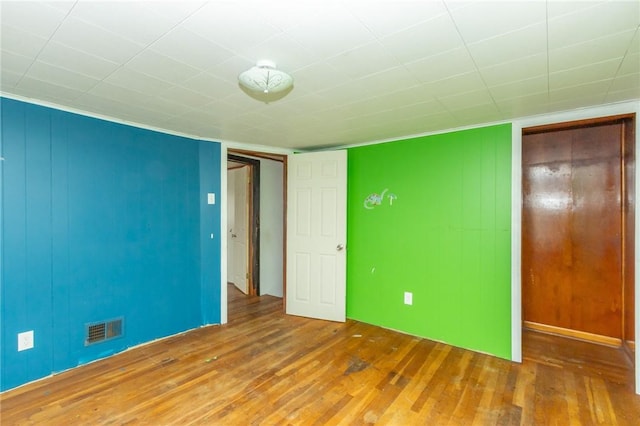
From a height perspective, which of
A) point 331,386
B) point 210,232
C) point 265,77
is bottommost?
point 331,386

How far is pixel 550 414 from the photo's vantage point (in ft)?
6.51

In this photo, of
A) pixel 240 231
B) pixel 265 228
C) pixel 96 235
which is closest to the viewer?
pixel 96 235

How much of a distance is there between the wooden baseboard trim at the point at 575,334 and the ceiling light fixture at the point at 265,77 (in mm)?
3584

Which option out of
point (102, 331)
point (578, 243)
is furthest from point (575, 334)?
point (102, 331)

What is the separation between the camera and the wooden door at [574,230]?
9.84 ft

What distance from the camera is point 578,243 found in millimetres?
3172

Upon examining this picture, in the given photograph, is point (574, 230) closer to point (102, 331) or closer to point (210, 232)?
point (210, 232)

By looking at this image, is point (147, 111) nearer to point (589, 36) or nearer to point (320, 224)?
point (320, 224)

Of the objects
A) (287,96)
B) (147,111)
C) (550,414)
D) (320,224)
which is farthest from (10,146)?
(550,414)

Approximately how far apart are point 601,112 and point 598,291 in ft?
5.91

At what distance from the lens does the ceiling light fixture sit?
1.68 m

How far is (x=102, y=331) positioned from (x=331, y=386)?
6.63 feet

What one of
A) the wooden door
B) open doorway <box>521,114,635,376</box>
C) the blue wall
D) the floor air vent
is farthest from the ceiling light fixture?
the wooden door

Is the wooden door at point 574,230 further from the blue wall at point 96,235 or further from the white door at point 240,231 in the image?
the white door at point 240,231
